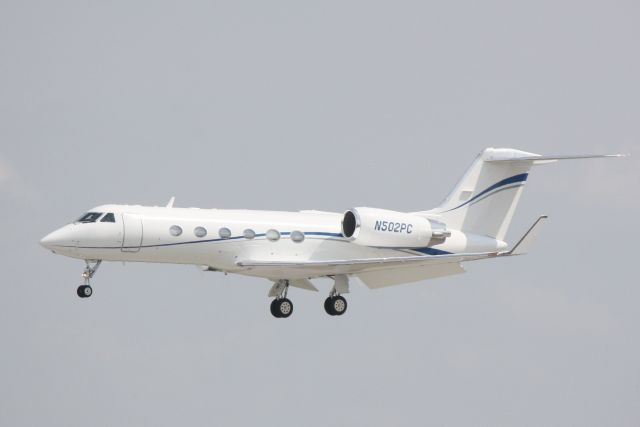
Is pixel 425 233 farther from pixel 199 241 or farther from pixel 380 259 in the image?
pixel 199 241

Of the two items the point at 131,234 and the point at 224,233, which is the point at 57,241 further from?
the point at 224,233

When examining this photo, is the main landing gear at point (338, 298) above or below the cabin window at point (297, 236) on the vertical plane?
below

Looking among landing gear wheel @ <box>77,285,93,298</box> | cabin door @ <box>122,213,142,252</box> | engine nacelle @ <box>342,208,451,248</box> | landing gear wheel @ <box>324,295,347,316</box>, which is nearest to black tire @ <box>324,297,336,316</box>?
landing gear wheel @ <box>324,295,347,316</box>

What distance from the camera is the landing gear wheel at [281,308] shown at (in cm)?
3891

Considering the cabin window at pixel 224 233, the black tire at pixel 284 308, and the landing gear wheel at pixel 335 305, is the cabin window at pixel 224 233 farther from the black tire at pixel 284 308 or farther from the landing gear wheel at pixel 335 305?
the landing gear wheel at pixel 335 305

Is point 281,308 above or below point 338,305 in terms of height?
below

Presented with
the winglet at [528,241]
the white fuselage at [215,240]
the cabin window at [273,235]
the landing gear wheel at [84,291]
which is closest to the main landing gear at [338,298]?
the white fuselage at [215,240]

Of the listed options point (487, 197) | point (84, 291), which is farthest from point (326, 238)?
point (84, 291)

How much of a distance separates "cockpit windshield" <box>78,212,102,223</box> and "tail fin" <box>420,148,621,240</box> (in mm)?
9647

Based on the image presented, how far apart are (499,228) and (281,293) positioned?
21.3 feet

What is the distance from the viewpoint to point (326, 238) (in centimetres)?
3838

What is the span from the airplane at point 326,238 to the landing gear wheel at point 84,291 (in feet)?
0.12

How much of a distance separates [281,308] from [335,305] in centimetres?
146

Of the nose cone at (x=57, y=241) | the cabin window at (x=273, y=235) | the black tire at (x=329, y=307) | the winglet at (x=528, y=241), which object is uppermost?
the winglet at (x=528, y=241)
